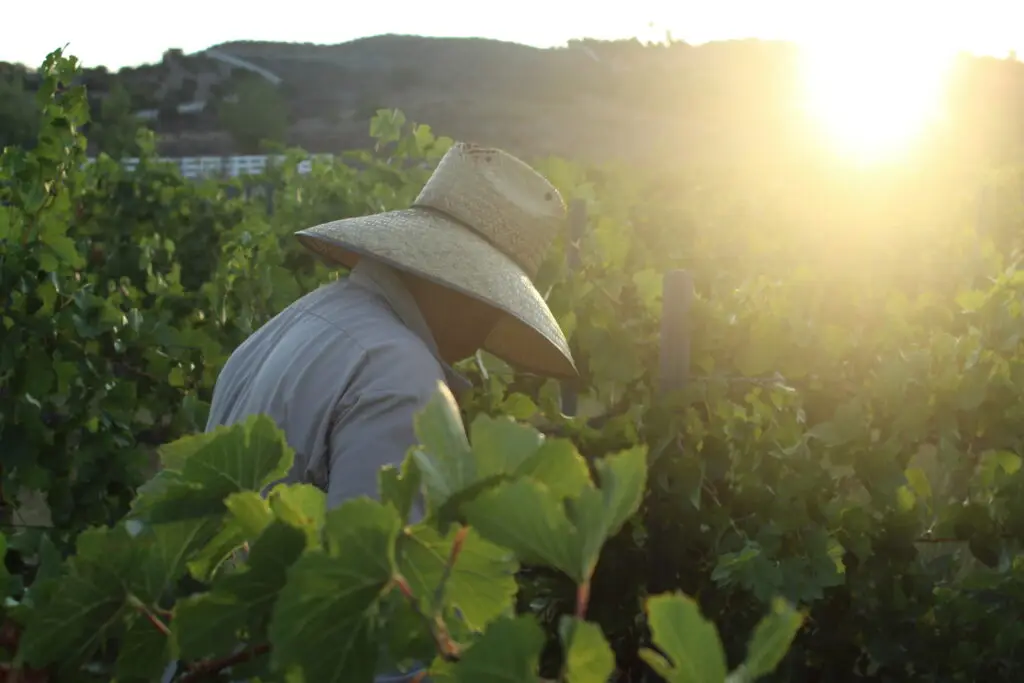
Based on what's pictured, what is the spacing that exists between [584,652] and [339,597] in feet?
0.43

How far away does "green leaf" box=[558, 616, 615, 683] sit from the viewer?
641 mm

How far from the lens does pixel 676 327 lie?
9.49 feet

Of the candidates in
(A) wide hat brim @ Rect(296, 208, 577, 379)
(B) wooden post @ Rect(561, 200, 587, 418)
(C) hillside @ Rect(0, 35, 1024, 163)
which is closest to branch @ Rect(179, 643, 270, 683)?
(A) wide hat brim @ Rect(296, 208, 577, 379)

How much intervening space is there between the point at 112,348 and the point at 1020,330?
282 centimetres

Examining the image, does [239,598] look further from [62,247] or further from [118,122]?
[118,122]

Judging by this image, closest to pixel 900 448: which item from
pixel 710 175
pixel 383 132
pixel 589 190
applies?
pixel 589 190

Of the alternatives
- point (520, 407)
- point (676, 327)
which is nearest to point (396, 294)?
point (676, 327)

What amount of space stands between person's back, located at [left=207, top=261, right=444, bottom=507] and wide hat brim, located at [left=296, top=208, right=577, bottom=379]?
0.09 meters

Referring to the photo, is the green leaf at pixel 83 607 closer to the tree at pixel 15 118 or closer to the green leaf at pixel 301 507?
the green leaf at pixel 301 507

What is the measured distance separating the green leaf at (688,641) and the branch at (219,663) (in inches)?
10.0

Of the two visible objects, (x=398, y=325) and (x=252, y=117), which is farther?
(x=252, y=117)

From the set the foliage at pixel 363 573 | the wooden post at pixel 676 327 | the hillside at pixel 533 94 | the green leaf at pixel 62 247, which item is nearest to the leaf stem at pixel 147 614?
the foliage at pixel 363 573

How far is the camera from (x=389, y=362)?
1.84 metres

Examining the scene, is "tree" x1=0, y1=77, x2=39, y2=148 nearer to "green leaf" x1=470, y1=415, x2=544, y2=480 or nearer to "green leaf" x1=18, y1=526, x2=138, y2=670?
"green leaf" x1=18, y1=526, x2=138, y2=670
